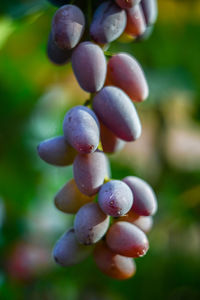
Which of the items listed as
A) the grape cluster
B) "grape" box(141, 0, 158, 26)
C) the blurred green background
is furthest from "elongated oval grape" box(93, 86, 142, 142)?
the blurred green background

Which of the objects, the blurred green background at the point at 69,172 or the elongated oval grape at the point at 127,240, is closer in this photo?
the elongated oval grape at the point at 127,240

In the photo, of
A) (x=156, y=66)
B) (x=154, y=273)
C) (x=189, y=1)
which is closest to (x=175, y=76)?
(x=156, y=66)

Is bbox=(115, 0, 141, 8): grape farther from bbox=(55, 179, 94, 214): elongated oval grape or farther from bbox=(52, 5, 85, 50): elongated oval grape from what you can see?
bbox=(55, 179, 94, 214): elongated oval grape

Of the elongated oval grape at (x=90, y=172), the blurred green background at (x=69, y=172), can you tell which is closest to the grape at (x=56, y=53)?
the elongated oval grape at (x=90, y=172)

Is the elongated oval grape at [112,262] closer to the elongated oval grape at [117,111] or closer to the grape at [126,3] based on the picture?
the elongated oval grape at [117,111]

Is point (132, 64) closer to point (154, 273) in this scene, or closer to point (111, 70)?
point (111, 70)

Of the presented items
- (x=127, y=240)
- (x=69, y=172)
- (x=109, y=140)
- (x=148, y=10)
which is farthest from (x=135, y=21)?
(x=69, y=172)

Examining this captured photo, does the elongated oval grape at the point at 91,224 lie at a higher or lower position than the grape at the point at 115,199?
lower
